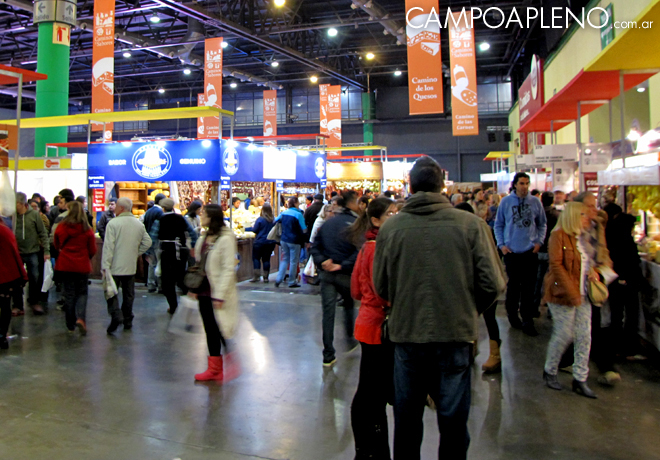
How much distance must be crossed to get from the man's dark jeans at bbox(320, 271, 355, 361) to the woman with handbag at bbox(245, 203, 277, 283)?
4.86 m

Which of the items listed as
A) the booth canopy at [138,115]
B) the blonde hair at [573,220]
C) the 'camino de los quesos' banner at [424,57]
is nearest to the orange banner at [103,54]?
the booth canopy at [138,115]

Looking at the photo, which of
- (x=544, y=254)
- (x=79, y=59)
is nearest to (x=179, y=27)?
(x=79, y=59)

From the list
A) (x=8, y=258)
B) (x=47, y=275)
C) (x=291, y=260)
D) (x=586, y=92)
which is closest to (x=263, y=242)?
(x=291, y=260)

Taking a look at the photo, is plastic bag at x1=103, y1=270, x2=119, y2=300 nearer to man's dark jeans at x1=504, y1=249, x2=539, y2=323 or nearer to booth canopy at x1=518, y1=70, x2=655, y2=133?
man's dark jeans at x1=504, y1=249, x2=539, y2=323

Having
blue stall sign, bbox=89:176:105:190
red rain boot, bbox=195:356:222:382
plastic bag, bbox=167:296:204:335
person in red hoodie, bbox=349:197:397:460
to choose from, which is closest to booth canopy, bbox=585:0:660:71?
person in red hoodie, bbox=349:197:397:460

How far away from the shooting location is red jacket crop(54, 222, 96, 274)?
19.5 feet

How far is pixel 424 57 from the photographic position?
1067 cm

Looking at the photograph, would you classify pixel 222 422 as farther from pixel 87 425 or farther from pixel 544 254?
pixel 544 254

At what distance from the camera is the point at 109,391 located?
4.30 m

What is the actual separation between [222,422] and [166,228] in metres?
4.18

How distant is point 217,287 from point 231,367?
100 cm

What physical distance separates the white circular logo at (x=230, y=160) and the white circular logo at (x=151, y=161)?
110cm

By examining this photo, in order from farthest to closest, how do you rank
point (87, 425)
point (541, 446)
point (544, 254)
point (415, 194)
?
point (544, 254)
point (87, 425)
point (541, 446)
point (415, 194)

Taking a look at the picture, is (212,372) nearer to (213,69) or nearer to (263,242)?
(263,242)
